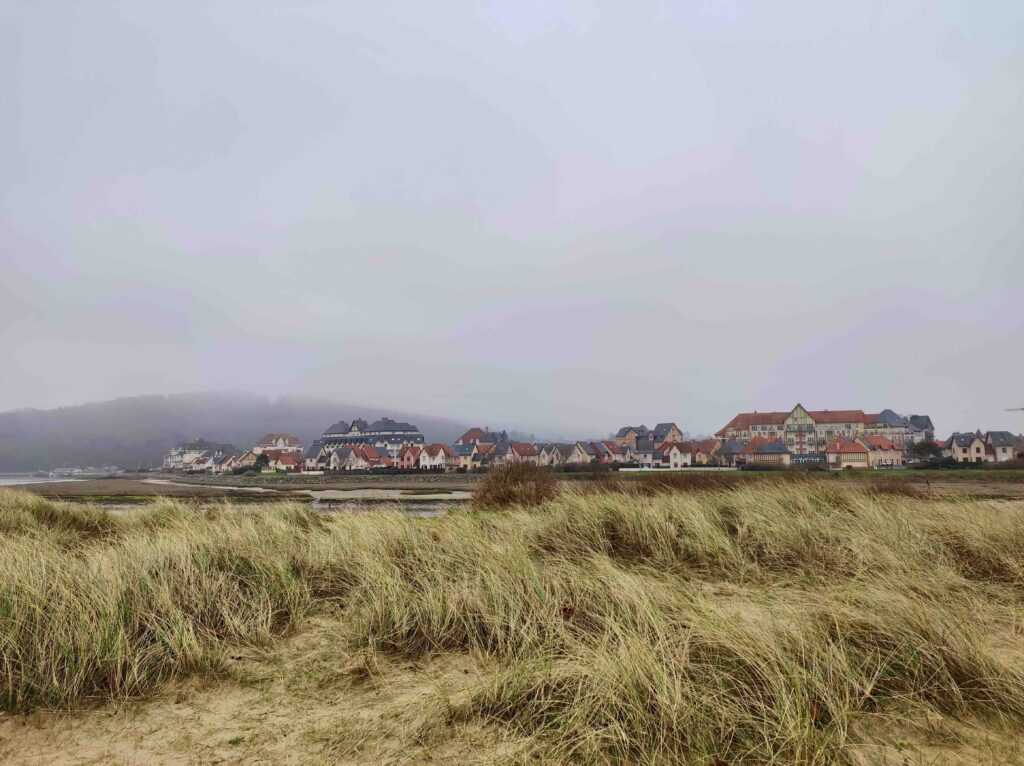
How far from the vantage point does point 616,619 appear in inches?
167

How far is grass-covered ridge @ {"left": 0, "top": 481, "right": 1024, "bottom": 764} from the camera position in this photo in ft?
9.76

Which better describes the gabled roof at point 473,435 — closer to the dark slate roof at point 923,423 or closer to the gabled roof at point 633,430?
the gabled roof at point 633,430

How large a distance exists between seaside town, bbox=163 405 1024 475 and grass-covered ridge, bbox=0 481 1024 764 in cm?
6004

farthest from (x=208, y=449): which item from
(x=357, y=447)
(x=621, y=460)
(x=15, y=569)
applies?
(x=15, y=569)

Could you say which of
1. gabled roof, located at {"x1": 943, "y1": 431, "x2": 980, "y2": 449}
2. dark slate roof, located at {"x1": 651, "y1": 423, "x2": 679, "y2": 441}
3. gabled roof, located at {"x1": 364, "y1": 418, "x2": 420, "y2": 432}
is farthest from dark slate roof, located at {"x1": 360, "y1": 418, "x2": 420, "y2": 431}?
gabled roof, located at {"x1": 943, "y1": 431, "x2": 980, "y2": 449}

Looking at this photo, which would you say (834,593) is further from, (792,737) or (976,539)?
(976,539)

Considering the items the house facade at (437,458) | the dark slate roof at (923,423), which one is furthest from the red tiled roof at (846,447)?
the house facade at (437,458)

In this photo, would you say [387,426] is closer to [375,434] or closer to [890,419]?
[375,434]

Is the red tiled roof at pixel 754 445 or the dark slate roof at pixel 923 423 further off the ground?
the dark slate roof at pixel 923 423

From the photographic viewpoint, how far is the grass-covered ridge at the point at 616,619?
2.97m

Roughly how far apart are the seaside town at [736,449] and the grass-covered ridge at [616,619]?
197ft

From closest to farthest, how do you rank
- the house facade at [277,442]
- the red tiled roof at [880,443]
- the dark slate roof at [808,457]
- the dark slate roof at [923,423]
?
the red tiled roof at [880,443] → the dark slate roof at [808,457] → the dark slate roof at [923,423] → the house facade at [277,442]

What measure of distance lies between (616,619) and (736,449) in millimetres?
91936

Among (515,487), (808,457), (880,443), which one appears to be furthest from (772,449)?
(515,487)
